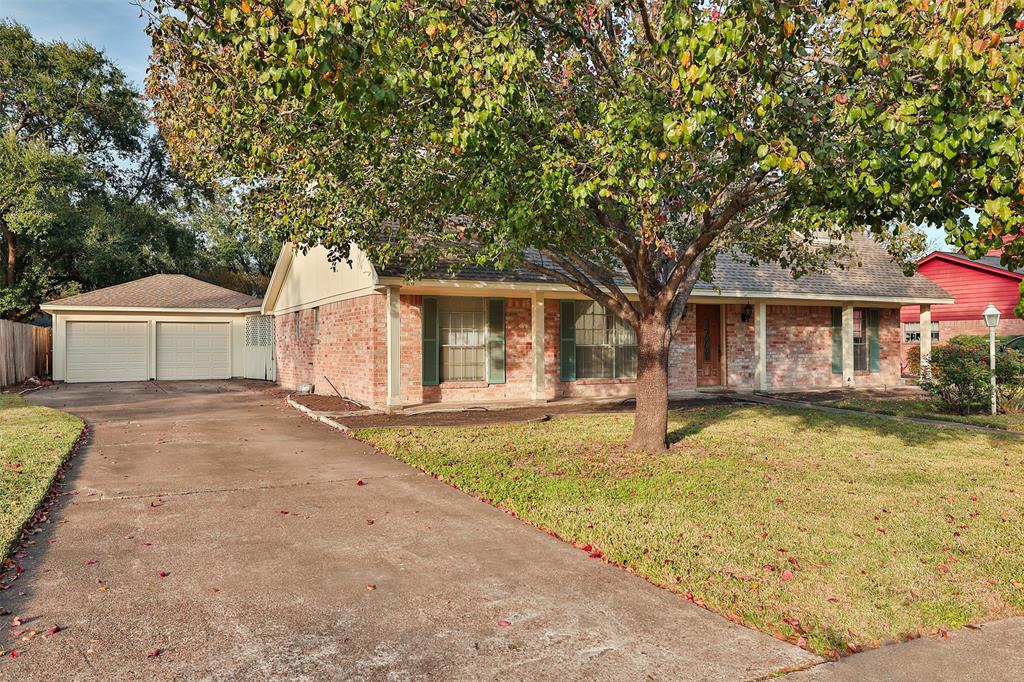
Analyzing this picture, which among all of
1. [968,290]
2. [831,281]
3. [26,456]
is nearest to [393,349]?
[26,456]

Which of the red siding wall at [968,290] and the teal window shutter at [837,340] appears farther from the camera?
the red siding wall at [968,290]

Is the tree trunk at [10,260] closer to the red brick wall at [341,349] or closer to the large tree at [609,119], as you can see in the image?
the red brick wall at [341,349]

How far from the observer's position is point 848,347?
1850 cm

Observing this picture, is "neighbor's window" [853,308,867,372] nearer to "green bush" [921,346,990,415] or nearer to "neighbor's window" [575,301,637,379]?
→ "green bush" [921,346,990,415]

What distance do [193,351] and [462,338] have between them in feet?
47.0

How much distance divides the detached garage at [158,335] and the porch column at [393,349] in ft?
34.4

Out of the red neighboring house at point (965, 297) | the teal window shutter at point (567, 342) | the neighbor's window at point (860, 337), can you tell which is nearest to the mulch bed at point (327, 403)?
the teal window shutter at point (567, 342)

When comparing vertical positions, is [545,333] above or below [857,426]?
above

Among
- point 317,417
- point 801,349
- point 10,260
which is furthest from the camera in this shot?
point 10,260

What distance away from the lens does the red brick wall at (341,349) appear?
1348cm

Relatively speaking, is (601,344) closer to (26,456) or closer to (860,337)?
(860,337)

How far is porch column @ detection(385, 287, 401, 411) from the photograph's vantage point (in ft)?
43.7

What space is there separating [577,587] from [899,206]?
438 centimetres

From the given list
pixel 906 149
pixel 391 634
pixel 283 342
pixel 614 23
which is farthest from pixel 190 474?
pixel 283 342
